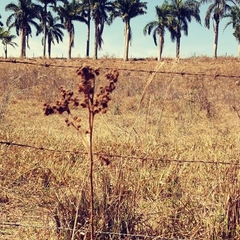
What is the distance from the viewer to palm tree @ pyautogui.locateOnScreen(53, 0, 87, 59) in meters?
45.6

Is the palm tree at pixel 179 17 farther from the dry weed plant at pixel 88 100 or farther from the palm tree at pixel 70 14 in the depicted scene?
the dry weed plant at pixel 88 100

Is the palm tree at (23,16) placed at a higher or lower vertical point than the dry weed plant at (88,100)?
higher

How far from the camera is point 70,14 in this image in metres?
46.2

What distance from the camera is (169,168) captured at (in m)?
3.85

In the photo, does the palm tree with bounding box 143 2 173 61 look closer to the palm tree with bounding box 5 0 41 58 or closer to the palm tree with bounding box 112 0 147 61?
the palm tree with bounding box 112 0 147 61

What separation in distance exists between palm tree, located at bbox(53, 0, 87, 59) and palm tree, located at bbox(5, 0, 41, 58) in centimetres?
281

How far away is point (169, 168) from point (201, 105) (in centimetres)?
835

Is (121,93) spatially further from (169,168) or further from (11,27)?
(11,27)

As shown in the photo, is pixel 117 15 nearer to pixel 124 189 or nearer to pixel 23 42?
pixel 23 42

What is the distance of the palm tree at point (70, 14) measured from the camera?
4562 cm

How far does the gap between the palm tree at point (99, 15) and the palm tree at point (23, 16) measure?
7155 millimetres

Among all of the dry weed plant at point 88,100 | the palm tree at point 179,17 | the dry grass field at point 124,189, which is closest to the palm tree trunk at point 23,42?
the palm tree at point 179,17

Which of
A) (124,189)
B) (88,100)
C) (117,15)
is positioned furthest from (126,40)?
(88,100)

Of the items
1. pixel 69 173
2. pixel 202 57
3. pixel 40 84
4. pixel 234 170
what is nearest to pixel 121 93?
pixel 40 84
